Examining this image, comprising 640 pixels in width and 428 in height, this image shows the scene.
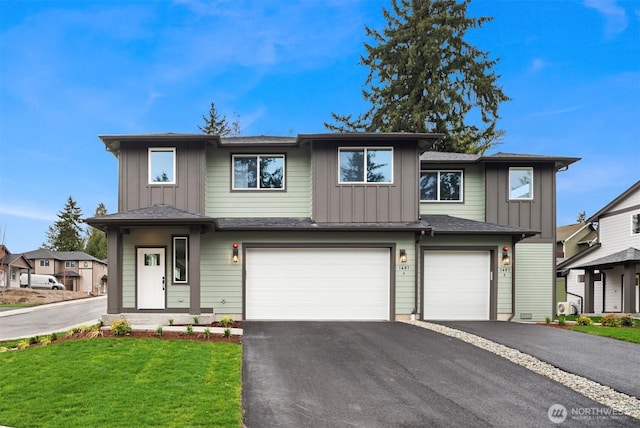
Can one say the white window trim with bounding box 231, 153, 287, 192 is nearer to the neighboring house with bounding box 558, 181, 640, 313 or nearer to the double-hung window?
the double-hung window

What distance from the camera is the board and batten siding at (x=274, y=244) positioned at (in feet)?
37.6

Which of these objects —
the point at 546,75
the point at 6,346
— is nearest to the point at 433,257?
the point at 6,346

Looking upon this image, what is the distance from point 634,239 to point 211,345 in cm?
1942

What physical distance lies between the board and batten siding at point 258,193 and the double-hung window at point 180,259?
120 cm

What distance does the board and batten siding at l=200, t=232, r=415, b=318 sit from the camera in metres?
11.5

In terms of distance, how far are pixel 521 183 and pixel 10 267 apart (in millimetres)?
45612

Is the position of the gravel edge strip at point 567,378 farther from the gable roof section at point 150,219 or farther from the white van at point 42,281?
the white van at point 42,281

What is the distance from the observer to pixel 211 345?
7.90m

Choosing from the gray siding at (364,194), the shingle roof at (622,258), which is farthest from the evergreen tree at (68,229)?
the shingle roof at (622,258)

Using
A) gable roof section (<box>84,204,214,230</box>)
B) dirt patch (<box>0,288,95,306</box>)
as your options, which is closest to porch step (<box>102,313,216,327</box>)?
gable roof section (<box>84,204,214,230</box>)

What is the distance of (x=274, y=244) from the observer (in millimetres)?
11547

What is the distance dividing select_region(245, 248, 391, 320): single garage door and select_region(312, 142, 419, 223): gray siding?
98 cm

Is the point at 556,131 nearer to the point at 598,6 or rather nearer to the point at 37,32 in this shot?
the point at 598,6

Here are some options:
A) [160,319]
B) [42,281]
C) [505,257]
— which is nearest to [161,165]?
Answer: [160,319]
